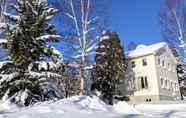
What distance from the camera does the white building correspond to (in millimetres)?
39372

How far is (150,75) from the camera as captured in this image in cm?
3981

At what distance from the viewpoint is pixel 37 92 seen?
51.0 ft

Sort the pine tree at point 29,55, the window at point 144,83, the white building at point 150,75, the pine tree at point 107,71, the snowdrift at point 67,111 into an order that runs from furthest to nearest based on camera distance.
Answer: the window at point 144,83 < the white building at point 150,75 < the pine tree at point 107,71 < the pine tree at point 29,55 < the snowdrift at point 67,111

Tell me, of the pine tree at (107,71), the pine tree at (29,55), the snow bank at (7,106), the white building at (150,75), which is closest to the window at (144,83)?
the white building at (150,75)

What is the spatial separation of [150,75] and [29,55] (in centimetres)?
2619

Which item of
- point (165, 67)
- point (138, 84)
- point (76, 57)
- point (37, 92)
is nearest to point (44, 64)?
point (37, 92)

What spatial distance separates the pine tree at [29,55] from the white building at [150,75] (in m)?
24.4

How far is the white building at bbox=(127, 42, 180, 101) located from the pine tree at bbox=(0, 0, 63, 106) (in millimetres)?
24425

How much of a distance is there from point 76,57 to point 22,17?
23.9 ft

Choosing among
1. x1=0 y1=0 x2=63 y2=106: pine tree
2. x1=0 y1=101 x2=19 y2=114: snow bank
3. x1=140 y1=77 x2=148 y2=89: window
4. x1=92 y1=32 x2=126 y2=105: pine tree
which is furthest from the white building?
x1=0 y1=101 x2=19 y2=114: snow bank

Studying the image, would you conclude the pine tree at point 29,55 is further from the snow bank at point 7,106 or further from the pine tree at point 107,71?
the pine tree at point 107,71

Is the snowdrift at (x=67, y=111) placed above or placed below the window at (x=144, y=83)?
below

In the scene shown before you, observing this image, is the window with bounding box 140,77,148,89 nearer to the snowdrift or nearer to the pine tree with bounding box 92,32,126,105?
the pine tree with bounding box 92,32,126,105

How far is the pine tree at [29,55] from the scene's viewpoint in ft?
49.2
